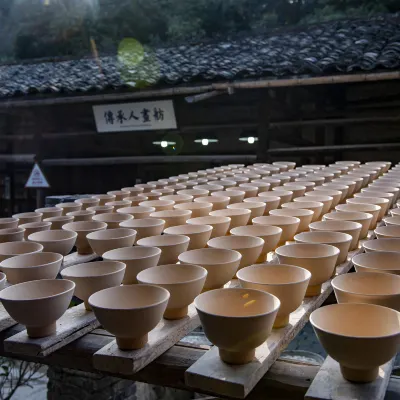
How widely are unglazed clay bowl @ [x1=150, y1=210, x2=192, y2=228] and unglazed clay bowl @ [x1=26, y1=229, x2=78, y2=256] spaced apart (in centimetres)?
51

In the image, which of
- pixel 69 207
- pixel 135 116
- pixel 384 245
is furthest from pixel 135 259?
pixel 135 116

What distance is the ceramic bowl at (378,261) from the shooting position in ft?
5.61

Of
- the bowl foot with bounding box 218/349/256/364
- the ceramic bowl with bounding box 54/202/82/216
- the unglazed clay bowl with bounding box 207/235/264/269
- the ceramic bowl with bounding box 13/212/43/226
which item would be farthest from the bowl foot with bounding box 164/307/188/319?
the ceramic bowl with bounding box 54/202/82/216

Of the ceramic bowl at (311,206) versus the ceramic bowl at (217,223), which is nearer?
the ceramic bowl at (217,223)

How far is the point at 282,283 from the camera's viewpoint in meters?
1.54

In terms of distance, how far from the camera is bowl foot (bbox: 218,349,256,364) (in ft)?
4.13

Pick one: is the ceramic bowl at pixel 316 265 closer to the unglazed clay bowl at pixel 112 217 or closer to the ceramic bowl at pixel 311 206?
the ceramic bowl at pixel 311 206

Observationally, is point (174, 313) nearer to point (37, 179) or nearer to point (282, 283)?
point (282, 283)

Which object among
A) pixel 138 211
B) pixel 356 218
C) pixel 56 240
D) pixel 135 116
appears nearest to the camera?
pixel 56 240

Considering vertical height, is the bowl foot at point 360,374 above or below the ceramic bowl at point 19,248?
below

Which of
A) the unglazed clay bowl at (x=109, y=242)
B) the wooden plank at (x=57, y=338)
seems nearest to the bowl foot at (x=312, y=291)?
the wooden plank at (x=57, y=338)

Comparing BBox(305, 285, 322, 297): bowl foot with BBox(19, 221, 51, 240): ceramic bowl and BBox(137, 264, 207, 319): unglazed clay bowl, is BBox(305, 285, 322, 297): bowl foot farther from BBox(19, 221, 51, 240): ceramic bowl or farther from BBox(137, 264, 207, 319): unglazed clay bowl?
BBox(19, 221, 51, 240): ceramic bowl

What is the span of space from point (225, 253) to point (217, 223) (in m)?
0.49

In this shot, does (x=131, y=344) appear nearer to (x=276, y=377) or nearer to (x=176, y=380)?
(x=176, y=380)
